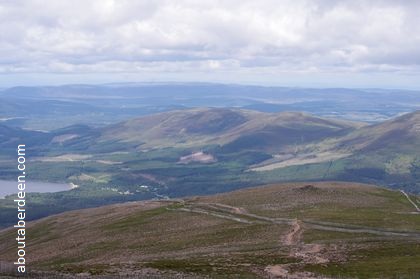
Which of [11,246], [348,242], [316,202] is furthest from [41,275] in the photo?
[316,202]

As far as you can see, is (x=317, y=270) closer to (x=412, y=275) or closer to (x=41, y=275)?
(x=412, y=275)

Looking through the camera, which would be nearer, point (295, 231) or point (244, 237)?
point (244, 237)

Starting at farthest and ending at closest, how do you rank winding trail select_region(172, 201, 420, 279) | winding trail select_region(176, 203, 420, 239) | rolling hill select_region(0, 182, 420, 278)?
winding trail select_region(176, 203, 420, 239), rolling hill select_region(0, 182, 420, 278), winding trail select_region(172, 201, 420, 279)

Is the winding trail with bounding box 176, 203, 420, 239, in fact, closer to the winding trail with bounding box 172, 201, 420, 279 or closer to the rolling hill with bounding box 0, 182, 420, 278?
the winding trail with bounding box 172, 201, 420, 279

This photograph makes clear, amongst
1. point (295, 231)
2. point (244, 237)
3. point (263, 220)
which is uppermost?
point (295, 231)

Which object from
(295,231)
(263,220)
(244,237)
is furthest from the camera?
(263,220)

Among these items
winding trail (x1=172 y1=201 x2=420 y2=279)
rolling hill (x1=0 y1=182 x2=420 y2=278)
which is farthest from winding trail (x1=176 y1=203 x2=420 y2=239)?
rolling hill (x1=0 y1=182 x2=420 y2=278)

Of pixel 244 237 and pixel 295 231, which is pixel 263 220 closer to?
pixel 295 231

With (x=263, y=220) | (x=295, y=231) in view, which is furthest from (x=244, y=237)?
(x=263, y=220)
